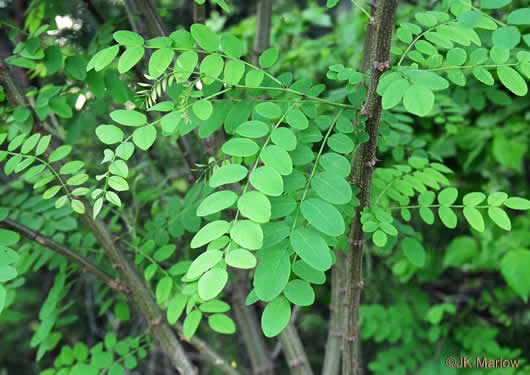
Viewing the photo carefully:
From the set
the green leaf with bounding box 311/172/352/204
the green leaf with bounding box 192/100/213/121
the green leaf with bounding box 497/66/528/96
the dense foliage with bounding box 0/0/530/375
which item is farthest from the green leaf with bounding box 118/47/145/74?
the green leaf with bounding box 497/66/528/96

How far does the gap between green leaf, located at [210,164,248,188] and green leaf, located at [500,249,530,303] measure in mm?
1057

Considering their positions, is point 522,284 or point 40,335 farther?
point 522,284

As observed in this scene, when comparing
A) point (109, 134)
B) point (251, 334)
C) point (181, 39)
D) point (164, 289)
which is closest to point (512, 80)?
point (181, 39)

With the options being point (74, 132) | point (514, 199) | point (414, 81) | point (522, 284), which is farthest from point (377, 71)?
point (522, 284)

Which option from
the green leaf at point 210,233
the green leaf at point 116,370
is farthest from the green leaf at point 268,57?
the green leaf at point 116,370

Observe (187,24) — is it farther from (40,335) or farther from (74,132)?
(40,335)

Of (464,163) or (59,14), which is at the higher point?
(59,14)

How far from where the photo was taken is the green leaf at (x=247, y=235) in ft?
1.78

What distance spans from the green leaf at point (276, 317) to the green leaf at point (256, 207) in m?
0.13

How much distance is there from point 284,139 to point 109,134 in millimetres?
254

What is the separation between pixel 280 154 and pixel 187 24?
85cm

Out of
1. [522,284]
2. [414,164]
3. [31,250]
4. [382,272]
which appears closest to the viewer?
[414,164]

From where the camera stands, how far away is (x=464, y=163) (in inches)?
60.8

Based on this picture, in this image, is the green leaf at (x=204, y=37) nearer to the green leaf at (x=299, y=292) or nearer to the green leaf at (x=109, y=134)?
the green leaf at (x=109, y=134)
